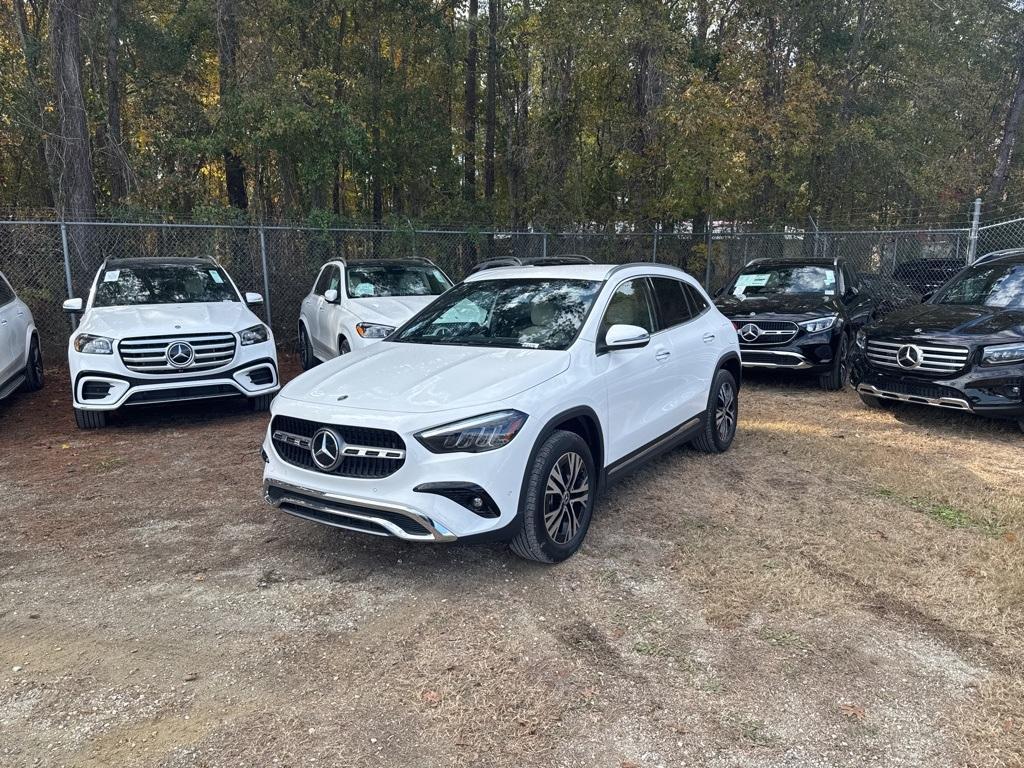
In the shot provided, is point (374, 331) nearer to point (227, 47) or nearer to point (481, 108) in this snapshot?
point (227, 47)

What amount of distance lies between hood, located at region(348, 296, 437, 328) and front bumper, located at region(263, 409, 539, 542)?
4602 mm

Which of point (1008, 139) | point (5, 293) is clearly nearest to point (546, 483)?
point (5, 293)

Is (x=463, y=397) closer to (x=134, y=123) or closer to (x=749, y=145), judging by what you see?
(x=749, y=145)

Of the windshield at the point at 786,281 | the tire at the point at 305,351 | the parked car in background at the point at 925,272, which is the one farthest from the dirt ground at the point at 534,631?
the parked car in background at the point at 925,272

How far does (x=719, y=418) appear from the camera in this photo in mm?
6195

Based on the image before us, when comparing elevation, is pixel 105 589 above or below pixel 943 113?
below

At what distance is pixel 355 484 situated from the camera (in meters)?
3.67

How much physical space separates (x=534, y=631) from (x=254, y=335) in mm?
5073

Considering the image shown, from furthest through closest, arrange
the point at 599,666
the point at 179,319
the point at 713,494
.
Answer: the point at 179,319 → the point at 713,494 → the point at 599,666

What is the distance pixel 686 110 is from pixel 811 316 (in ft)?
22.5

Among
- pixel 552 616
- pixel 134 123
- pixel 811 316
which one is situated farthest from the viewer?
pixel 134 123

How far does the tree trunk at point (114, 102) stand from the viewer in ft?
46.3

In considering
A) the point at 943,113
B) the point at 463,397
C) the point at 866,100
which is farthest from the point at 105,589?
the point at 943,113

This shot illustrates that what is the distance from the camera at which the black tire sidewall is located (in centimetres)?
375
